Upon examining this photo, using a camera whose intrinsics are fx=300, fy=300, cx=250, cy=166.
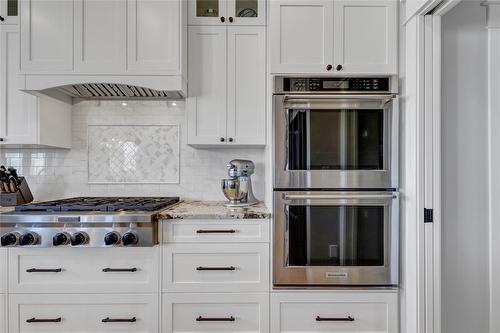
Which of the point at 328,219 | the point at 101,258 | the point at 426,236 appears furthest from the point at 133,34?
the point at 426,236

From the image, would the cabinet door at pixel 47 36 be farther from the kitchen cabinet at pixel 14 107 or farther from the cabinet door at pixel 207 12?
the cabinet door at pixel 207 12

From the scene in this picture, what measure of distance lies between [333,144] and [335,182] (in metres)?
0.23

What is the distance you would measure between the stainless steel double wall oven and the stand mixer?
0.37 meters

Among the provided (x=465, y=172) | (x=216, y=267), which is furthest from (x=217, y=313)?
(x=465, y=172)

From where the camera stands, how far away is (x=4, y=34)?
6.86 ft

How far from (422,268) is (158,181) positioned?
1923 mm

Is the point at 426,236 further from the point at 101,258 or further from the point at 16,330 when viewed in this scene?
the point at 16,330

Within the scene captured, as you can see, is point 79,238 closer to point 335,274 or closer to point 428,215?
point 335,274

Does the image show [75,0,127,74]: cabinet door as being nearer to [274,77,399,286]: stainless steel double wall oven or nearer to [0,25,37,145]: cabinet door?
[0,25,37,145]: cabinet door

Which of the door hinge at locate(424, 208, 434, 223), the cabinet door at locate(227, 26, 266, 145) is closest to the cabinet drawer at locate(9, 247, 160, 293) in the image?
the cabinet door at locate(227, 26, 266, 145)

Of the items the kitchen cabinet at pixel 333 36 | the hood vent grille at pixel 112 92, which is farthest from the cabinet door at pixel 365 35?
the hood vent grille at pixel 112 92

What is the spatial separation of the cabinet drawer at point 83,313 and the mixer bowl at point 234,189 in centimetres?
78

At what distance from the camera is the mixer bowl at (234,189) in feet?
6.81

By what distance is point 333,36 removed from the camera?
1825 mm
